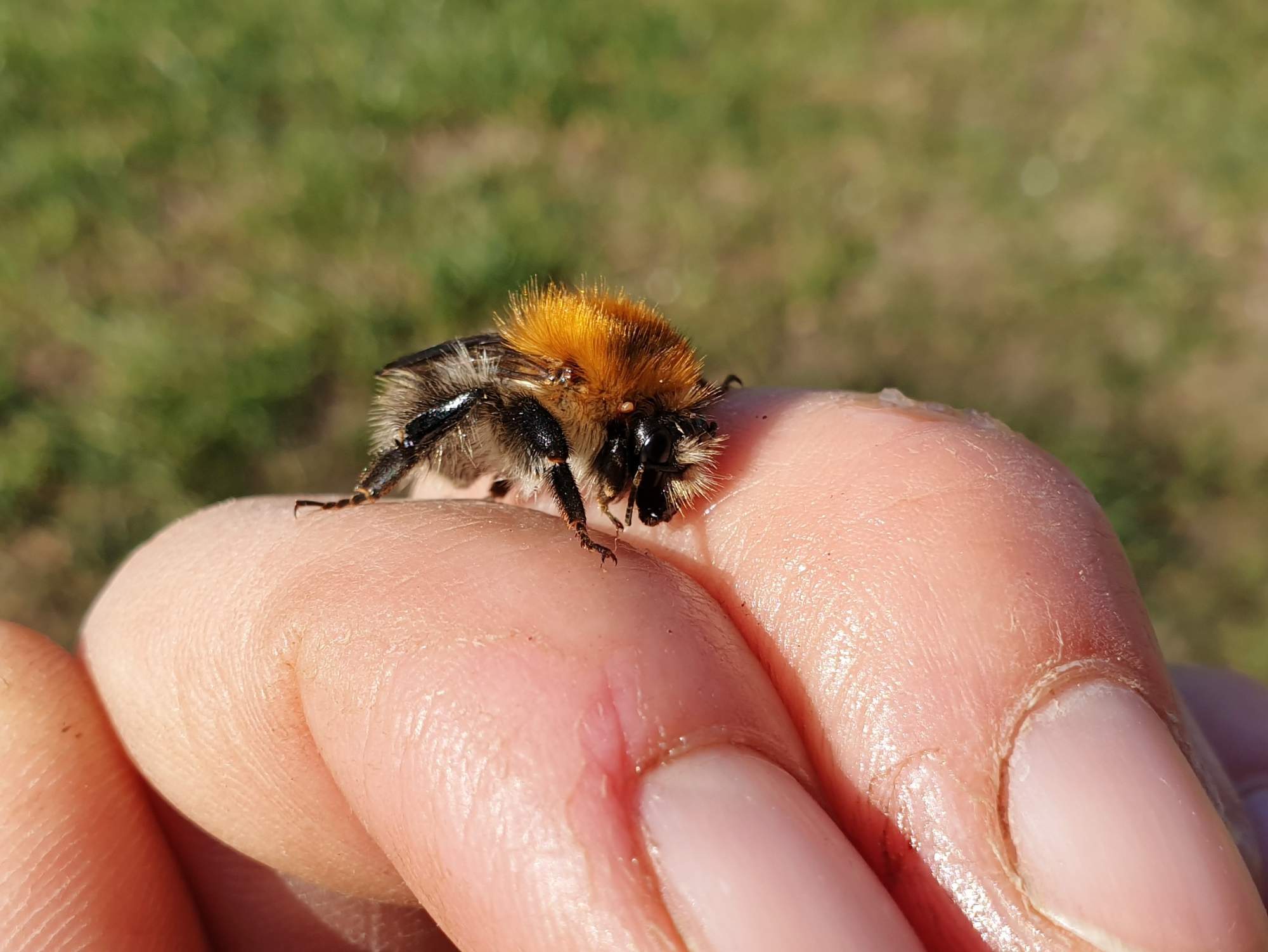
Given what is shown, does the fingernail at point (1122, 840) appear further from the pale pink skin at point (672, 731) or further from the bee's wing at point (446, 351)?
the bee's wing at point (446, 351)

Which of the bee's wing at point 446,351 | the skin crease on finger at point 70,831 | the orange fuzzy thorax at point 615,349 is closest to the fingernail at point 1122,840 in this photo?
the orange fuzzy thorax at point 615,349

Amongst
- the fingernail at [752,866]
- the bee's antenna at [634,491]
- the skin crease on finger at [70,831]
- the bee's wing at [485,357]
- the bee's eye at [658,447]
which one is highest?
the bee's wing at [485,357]

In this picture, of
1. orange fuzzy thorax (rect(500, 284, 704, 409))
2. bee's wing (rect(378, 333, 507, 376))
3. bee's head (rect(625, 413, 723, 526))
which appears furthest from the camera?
bee's wing (rect(378, 333, 507, 376))

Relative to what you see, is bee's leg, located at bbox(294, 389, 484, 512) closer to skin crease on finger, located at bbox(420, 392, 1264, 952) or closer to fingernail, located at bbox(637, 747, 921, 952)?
skin crease on finger, located at bbox(420, 392, 1264, 952)

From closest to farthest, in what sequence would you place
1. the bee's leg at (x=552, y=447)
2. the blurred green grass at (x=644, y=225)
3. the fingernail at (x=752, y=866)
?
1. the fingernail at (x=752, y=866)
2. the bee's leg at (x=552, y=447)
3. the blurred green grass at (x=644, y=225)

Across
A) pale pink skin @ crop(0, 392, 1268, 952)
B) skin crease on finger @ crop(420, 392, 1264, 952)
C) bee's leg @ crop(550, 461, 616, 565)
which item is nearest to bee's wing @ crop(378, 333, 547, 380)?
bee's leg @ crop(550, 461, 616, 565)

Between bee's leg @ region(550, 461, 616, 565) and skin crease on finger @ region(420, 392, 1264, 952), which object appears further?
bee's leg @ region(550, 461, 616, 565)

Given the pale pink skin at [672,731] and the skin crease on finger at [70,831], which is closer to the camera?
the pale pink skin at [672,731]

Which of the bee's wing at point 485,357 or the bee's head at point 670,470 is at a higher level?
the bee's wing at point 485,357
